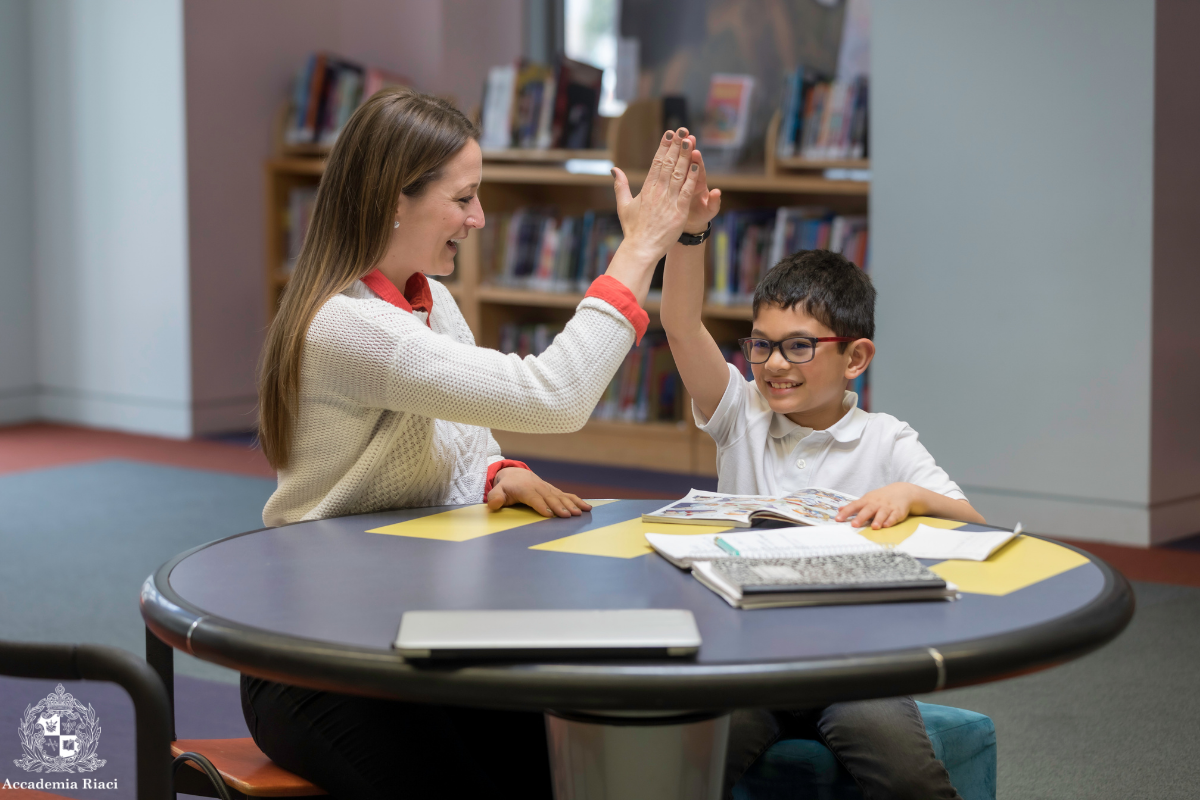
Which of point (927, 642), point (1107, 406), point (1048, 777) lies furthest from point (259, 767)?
point (1107, 406)

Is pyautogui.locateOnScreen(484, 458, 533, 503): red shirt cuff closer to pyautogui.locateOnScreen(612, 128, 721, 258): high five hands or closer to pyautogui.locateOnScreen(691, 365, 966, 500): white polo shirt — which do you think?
pyautogui.locateOnScreen(691, 365, 966, 500): white polo shirt

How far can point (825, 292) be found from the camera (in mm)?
1780

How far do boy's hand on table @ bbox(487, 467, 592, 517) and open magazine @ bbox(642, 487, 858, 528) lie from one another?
11cm

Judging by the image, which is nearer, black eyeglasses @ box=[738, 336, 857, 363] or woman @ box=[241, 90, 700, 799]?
woman @ box=[241, 90, 700, 799]

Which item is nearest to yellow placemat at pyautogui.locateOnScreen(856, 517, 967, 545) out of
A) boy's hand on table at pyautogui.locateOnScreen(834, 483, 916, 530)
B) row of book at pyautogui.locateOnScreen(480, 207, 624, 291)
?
boy's hand on table at pyautogui.locateOnScreen(834, 483, 916, 530)

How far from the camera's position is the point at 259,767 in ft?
4.37

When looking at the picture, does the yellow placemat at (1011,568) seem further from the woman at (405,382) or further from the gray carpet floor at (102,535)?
the gray carpet floor at (102,535)

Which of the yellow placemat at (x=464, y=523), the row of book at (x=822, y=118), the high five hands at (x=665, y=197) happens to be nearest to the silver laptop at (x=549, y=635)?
the yellow placemat at (x=464, y=523)

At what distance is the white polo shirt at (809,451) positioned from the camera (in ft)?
5.56

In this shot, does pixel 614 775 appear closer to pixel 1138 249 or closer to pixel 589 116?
pixel 1138 249

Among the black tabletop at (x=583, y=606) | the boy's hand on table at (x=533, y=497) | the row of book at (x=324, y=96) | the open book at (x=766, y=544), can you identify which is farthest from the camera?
the row of book at (x=324, y=96)

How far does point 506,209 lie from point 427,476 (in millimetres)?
3781

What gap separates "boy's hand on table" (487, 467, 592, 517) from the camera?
1.55 meters

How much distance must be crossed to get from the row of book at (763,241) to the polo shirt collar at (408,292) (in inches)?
110
